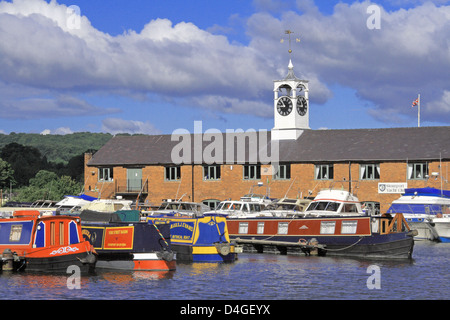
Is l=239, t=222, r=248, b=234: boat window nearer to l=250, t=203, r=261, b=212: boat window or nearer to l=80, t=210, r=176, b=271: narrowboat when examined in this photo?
l=250, t=203, r=261, b=212: boat window

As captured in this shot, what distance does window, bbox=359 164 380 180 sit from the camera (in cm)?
6266

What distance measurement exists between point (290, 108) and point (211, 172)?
8.54 metres

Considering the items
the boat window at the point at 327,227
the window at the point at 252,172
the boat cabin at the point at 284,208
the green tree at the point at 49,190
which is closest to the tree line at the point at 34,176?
the green tree at the point at 49,190

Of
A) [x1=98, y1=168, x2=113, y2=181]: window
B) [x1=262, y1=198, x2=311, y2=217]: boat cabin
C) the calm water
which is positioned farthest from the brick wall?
the calm water

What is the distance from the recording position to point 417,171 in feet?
201

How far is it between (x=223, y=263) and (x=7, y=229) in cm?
974

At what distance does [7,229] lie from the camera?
34906 millimetres

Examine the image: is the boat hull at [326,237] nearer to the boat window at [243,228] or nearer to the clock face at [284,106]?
the boat window at [243,228]

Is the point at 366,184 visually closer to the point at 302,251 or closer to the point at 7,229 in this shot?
the point at 302,251

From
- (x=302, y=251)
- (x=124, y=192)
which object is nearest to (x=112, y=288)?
(x=302, y=251)

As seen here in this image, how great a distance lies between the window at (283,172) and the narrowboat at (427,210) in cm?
1074

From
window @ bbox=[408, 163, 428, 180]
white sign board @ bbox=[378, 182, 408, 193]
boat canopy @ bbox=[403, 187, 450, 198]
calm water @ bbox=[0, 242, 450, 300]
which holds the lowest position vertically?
calm water @ bbox=[0, 242, 450, 300]

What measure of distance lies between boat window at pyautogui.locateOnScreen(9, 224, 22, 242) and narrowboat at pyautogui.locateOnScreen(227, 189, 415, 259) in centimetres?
1340
